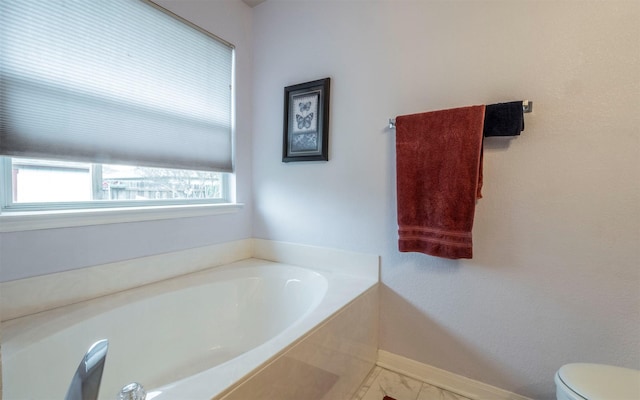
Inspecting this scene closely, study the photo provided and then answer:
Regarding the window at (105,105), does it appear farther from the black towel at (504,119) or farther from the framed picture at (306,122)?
the black towel at (504,119)

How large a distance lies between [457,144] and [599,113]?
558 millimetres

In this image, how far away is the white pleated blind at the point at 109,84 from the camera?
1180 mm

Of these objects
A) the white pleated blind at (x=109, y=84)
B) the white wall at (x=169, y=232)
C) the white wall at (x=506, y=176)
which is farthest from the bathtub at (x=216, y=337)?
the white pleated blind at (x=109, y=84)

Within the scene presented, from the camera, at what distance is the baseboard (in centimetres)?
145

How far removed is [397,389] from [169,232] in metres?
1.58

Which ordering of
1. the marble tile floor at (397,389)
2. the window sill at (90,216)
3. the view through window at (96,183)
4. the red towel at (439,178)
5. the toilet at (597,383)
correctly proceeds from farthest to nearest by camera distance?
1. the marble tile floor at (397,389)
2. the red towel at (439,178)
3. the view through window at (96,183)
4. the window sill at (90,216)
5. the toilet at (597,383)

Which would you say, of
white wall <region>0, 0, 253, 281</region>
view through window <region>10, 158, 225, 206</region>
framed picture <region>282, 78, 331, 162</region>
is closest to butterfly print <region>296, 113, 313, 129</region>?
framed picture <region>282, 78, 331, 162</region>

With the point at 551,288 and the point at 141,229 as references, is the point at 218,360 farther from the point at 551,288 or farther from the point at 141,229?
the point at 551,288

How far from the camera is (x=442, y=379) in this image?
1.58 metres

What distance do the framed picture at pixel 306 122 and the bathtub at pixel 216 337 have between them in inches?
31.2

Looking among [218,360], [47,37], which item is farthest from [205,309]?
[47,37]

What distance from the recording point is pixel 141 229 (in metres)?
1.57

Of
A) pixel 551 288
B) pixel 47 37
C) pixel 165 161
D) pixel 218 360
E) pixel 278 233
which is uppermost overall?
pixel 47 37

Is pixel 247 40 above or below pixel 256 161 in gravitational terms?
above
